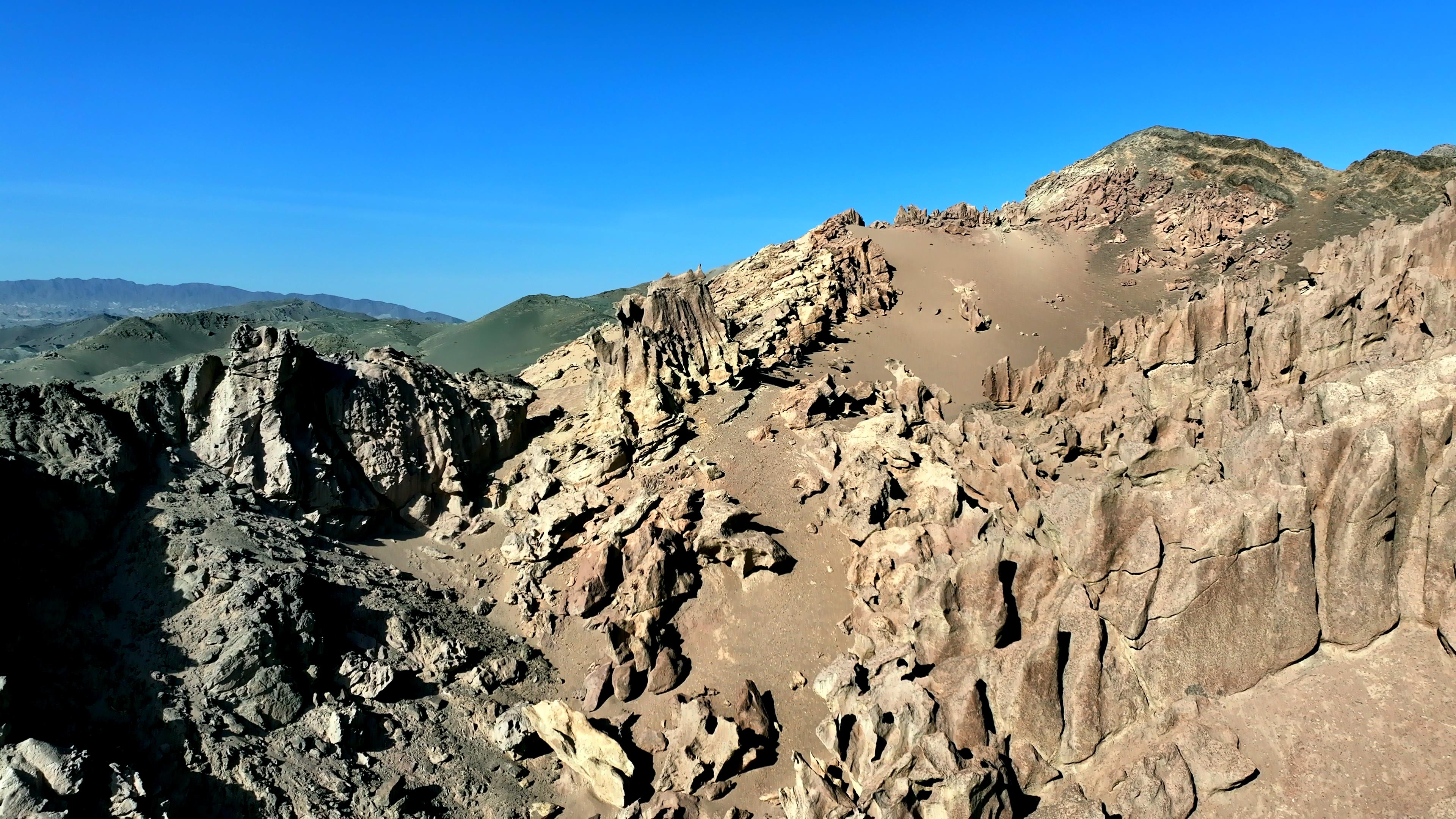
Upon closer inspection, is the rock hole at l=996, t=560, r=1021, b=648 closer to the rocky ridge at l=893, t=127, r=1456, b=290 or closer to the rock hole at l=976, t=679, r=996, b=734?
the rock hole at l=976, t=679, r=996, b=734

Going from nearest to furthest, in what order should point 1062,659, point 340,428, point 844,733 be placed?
point 1062,659, point 844,733, point 340,428

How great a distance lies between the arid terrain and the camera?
7.39 metres

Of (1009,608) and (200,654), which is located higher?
(1009,608)

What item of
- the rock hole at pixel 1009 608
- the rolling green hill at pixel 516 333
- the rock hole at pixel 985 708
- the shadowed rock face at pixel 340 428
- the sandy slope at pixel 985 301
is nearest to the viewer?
the rock hole at pixel 985 708

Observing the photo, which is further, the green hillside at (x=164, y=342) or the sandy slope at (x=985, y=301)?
the green hillside at (x=164, y=342)

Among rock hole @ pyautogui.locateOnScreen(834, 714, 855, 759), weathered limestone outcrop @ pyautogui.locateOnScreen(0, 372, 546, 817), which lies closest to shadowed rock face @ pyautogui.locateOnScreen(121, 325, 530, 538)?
weathered limestone outcrop @ pyautogui.locateOnScreen(0, 372, 546, 817)

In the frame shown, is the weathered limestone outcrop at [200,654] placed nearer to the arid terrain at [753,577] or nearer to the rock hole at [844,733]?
the arid terrain at [753,577]

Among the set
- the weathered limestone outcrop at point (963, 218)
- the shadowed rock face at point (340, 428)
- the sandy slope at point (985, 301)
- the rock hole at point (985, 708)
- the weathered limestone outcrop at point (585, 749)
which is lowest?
the weathered limestone outcrop at point (585, 749)

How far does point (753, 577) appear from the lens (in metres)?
13.6

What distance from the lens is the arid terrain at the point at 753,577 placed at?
7395 millimetres

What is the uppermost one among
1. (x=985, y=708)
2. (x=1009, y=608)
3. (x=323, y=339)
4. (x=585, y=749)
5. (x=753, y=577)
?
(x=323, y=339)

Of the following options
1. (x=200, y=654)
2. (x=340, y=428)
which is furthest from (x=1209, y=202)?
(x=200, y=654)

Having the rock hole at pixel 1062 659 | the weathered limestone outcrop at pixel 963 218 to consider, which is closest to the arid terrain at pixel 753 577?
the rock hole at pixel 1062 659

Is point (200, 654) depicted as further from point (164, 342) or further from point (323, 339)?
point (164, 342)
